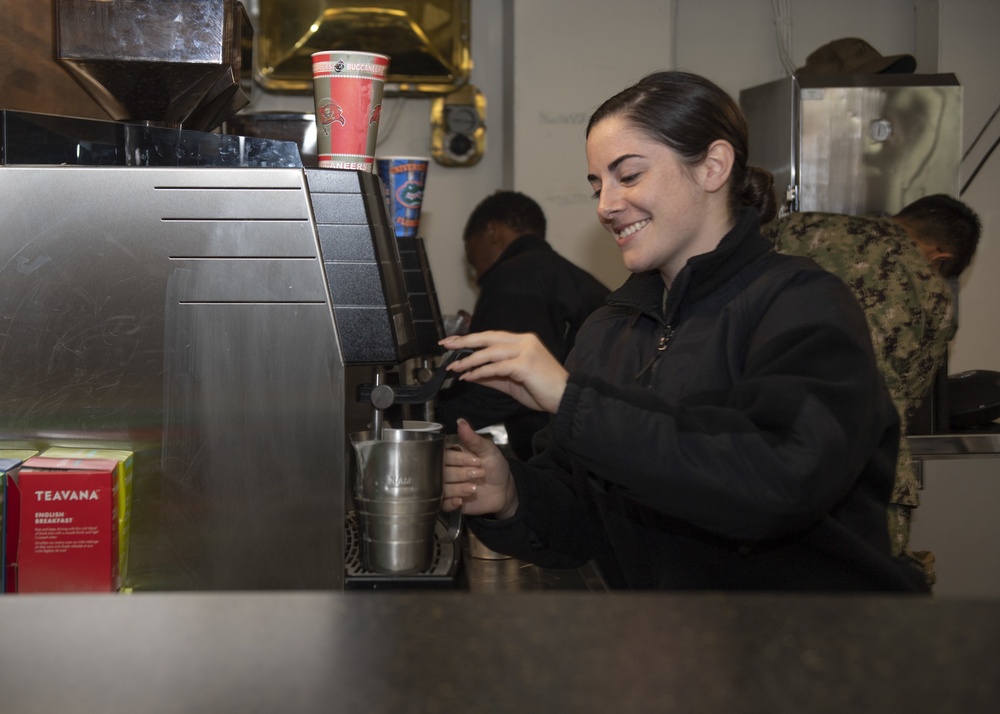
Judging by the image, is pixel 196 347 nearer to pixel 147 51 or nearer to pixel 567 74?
pixel 147 51

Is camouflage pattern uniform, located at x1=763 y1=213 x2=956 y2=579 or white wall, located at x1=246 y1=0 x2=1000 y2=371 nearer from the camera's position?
camouflage pattern uniform, located at x1=763 y1=213 x2=956 y2=579

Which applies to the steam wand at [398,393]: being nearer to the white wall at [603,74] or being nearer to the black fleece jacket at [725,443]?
the black fleece jacket at [725,443]

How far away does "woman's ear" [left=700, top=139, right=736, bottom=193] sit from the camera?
1.30 meters

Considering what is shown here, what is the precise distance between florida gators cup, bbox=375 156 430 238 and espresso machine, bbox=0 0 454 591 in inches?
25.0

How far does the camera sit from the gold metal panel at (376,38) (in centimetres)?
396

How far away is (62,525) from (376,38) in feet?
11.0

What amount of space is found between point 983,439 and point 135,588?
2.51m

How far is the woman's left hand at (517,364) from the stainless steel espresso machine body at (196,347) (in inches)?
3.1

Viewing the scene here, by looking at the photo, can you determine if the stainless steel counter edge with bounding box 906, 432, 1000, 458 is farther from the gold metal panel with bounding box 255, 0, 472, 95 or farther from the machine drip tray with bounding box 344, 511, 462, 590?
the gold metal panel with bounding box 255, 0, 472, 95

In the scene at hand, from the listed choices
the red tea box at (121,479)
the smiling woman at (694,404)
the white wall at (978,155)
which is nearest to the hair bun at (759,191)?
the smiling woman at (694,404)

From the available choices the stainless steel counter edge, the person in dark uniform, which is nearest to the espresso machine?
the person in dark uniform

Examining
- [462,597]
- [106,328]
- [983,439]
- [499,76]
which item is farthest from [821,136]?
[462,597]

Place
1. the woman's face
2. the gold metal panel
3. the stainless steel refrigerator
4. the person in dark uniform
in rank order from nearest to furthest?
the woman's face → the person in dark uniform → the stainless steel refrigerator → the gold metal panel

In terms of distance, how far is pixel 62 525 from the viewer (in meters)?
0.97
